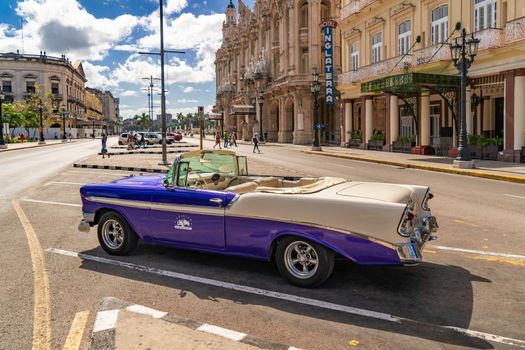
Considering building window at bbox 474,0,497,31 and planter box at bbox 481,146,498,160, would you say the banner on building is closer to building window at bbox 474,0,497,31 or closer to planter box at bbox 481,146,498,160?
building window at bbox 474,0,497,31

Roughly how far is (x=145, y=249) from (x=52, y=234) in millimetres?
2188

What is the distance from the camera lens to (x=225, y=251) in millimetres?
5723

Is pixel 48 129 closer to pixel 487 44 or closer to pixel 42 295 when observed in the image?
pixel 487 44

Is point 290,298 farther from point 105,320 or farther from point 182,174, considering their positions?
point 182,174

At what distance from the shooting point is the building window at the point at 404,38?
29539 mm

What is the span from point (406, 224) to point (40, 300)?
397cm

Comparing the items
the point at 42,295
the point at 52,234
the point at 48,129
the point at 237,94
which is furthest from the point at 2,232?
the point at 48,129

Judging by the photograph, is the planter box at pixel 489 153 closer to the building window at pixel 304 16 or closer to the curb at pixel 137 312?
the curb at pixel 137 312

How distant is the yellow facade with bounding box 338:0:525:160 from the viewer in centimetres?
2166

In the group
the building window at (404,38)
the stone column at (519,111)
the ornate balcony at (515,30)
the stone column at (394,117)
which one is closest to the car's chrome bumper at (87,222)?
the ornate balcony at (515,30)

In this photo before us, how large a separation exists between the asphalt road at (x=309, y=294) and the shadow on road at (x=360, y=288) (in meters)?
0.01

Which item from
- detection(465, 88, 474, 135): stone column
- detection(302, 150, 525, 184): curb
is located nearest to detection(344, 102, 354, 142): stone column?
detection(302, 150, 525, 184): curb

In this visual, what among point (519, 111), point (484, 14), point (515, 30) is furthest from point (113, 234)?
point (484, 14)

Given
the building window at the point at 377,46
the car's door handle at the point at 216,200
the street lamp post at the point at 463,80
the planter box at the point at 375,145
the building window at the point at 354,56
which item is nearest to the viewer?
the car's door handle at the point at 216,200
